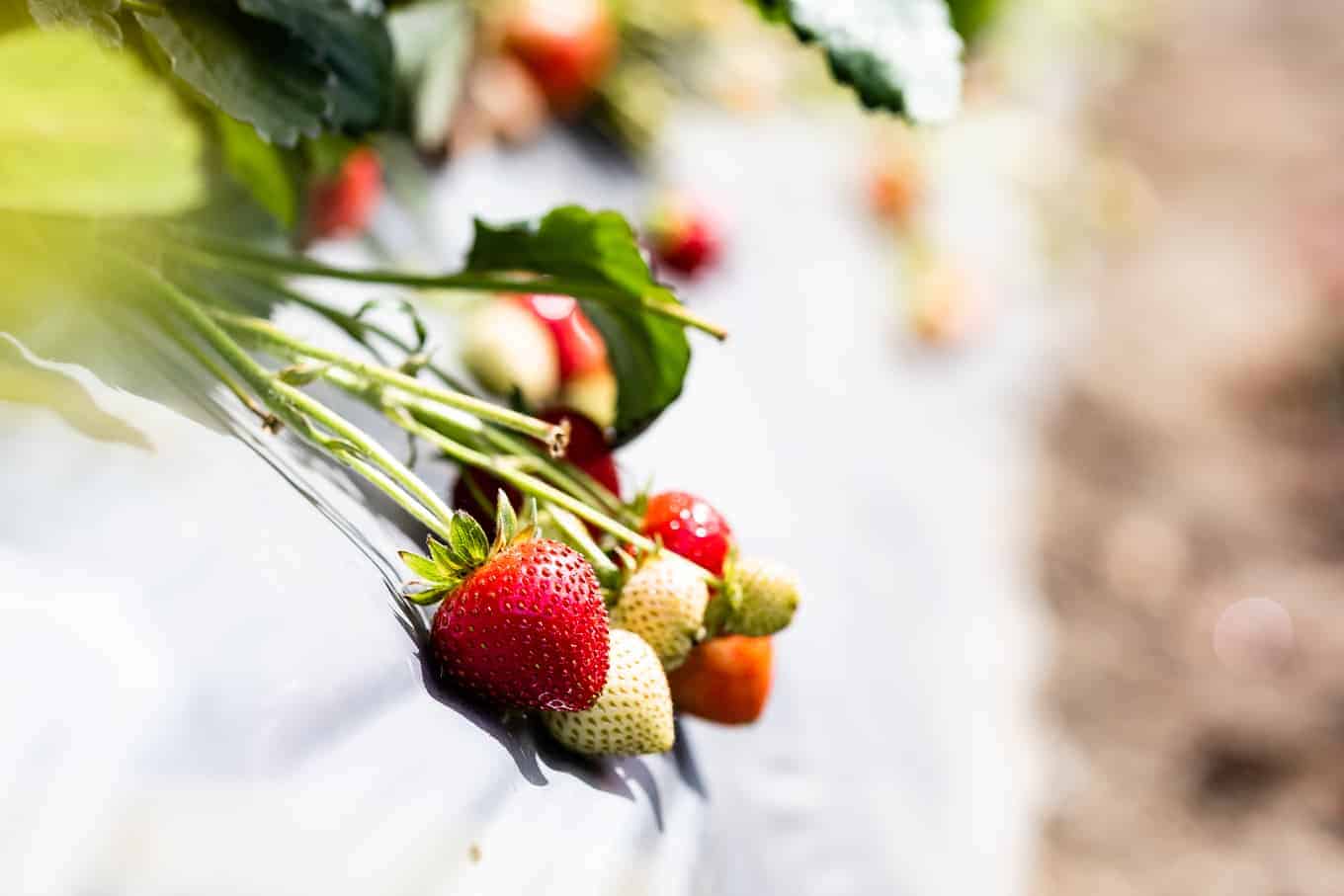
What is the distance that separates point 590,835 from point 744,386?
706 mm

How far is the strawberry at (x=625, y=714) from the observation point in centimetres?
44

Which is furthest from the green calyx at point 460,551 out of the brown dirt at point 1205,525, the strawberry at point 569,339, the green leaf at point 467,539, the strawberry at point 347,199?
the brown dirt at point 1205,525

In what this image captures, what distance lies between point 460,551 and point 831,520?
70 cm

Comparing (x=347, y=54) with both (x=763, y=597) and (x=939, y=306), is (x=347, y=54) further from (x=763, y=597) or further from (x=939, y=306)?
(x=939, y=306)

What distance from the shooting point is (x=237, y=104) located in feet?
1.61

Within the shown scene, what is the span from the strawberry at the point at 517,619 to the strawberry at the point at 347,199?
0.42m

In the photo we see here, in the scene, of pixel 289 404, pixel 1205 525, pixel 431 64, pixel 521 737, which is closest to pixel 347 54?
pixel 289 404

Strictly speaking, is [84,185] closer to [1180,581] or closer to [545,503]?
[545,503]

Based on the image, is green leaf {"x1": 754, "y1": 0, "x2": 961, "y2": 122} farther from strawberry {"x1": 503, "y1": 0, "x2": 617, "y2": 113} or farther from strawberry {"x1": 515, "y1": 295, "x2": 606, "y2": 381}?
strawberry {"x1": 503, "y1": 0, "x2": 617, "y2": 113}

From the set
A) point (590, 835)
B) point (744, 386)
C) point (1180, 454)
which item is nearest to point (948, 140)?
point (1180, 454)

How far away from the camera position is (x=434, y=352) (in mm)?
484

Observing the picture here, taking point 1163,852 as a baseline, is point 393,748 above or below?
below

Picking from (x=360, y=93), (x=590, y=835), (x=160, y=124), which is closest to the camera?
(x=160, y=124)

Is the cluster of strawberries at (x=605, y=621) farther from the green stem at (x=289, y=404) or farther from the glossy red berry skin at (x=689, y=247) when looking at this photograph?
the glossy red berry skin at (x=689, y=247)
